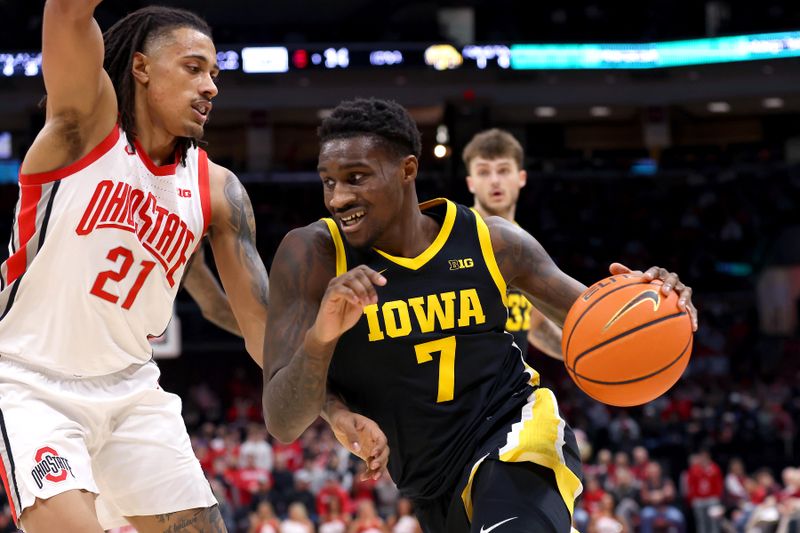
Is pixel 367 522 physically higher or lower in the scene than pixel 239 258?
lower

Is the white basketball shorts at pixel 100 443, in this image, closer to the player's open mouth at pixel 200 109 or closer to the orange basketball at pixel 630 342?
the player's open mouth at pixel 200 109

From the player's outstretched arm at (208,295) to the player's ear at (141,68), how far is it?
83 cm

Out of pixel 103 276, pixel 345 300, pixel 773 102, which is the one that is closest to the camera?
pixel 345 300

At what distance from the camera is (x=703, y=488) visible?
1390 cm

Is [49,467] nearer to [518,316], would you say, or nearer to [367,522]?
[518,316]

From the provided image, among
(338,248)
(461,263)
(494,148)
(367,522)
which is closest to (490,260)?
(461,263)

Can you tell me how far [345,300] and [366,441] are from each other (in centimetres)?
42

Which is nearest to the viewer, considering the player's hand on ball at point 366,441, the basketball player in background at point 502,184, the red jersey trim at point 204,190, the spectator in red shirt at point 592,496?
the player's hand on ball at point 366,441

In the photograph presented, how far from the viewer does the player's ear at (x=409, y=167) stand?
3547mm

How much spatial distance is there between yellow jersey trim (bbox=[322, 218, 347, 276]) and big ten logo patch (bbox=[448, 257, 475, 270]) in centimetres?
35

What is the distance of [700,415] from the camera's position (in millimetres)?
16906

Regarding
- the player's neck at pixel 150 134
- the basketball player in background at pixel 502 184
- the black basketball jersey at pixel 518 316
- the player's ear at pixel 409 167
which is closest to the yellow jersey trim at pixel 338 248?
the player's ear at pixel 409 167

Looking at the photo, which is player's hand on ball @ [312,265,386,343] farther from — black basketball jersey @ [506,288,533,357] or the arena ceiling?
the arena ceiling

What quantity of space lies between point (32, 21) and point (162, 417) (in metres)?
19.8
